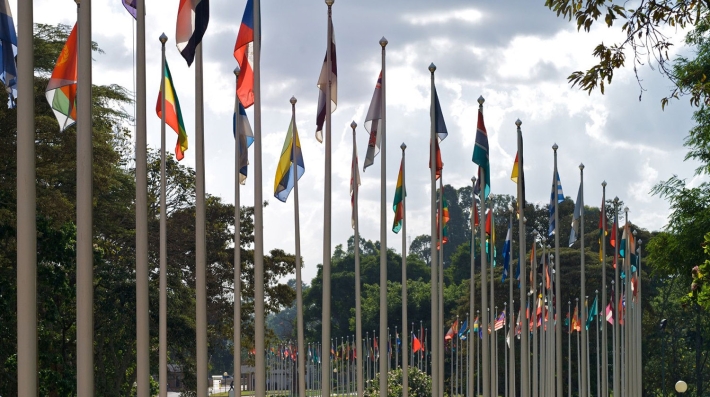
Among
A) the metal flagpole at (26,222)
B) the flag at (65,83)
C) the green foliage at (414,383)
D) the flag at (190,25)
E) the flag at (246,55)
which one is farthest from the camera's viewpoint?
the green foliage at (414,383)

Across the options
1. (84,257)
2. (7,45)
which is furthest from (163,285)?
(84,257)

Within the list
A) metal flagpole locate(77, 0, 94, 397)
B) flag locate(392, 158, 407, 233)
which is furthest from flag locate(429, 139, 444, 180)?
metal flagpole locate(77, 0, 94, 397)

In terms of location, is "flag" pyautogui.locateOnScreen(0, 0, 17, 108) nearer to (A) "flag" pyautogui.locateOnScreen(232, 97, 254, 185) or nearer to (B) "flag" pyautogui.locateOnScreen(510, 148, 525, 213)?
(A) "flag" pyautogui.locateOnScreen(232, 97, 254, 185)

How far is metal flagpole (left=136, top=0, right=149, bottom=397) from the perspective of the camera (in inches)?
622

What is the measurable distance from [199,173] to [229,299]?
33017mm

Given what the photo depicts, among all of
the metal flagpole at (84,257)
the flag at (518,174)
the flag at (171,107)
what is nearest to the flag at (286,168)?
the flag at (171,107)

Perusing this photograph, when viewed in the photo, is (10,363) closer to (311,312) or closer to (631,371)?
(631,371)

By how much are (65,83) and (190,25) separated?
2.15 meters

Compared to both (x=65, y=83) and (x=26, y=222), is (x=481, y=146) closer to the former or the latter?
(x=65, y=83)

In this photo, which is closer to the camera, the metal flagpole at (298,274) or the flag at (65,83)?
the flag at (65,83)

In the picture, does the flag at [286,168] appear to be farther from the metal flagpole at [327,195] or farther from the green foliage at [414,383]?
the green foliage at [414,383]

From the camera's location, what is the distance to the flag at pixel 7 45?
1537cm

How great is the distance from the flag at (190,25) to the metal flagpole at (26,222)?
13.0 ft

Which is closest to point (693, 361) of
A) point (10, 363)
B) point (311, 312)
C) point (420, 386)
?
point (420, 386)
